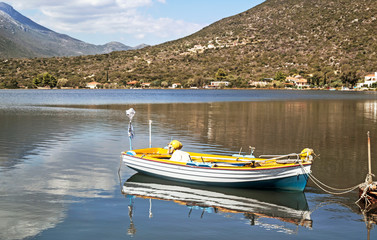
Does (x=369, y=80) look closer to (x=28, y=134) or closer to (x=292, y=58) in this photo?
(x=292, y=58)

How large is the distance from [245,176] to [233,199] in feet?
3.73

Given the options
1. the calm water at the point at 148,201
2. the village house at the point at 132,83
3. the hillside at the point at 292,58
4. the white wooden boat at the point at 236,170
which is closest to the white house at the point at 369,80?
the hillside at the point at 292,58

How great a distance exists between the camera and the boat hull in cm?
1611

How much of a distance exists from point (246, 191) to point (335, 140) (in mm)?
16093

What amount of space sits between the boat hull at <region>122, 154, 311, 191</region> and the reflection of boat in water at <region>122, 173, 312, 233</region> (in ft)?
0.90

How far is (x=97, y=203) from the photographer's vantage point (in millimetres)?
14938

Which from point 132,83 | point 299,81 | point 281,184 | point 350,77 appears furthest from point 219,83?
point 281,184

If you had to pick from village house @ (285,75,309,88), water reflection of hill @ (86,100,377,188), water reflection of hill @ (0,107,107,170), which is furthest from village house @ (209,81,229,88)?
water reflection of hill @ (0,107,107,170)

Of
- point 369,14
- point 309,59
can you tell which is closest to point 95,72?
point 309,59

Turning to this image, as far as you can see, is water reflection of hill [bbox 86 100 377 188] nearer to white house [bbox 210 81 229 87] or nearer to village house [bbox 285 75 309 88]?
village house [bbox 285 75 309 88]

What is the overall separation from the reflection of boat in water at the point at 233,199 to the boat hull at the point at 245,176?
0.27 meters

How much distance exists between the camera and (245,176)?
53.6 ft

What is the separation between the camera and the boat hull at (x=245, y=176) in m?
16.1

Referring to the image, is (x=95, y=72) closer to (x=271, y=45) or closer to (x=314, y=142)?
(x=271, y=45)
